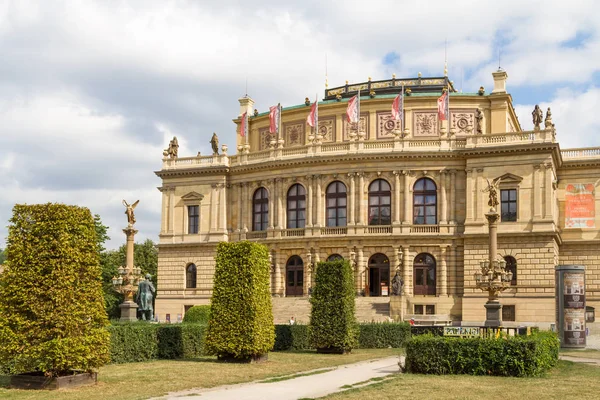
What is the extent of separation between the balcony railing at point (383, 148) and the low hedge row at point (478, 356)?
34899 mm

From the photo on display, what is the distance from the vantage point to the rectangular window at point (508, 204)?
5672 cm

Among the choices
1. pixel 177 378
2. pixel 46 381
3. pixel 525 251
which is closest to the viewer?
pixel 46 381

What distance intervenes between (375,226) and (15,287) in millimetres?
41020

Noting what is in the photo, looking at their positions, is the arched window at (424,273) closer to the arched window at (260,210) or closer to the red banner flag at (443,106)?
the red banner flag at (443,106)

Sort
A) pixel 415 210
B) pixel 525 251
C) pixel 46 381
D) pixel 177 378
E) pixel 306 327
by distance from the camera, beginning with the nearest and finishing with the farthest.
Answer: pixel 46 381 < pixel 177 378 < pixel 306 327 < pixel 525 251 < pixel 415 210

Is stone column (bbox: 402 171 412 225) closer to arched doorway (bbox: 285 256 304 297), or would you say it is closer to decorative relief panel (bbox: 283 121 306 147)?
arched doorway (bbox: 285 256 304 297)

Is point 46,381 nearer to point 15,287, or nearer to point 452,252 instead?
point 15,287

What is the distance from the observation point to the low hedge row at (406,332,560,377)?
23.2 m

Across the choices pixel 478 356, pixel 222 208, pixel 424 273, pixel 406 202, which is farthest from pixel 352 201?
pixel 478 356

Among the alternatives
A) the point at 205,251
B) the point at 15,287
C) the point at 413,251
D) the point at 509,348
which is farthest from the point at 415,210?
the point at 15,287

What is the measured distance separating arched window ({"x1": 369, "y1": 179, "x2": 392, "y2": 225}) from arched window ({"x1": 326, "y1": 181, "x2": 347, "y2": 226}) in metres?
2.27

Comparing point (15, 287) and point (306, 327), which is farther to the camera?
point (306, 327)

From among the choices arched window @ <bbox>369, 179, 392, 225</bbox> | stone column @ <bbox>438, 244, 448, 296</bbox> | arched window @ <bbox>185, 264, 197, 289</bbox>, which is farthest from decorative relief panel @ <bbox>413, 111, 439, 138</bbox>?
arched window @ <bbox>185, 264, 197, 289</bbox>

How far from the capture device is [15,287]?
21.0 m
